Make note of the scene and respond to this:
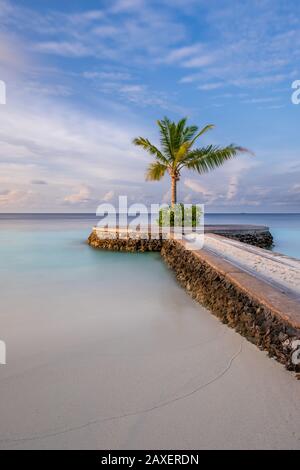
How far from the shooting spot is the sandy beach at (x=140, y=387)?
1918 mm

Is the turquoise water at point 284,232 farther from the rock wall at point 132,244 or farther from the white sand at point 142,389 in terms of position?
the white sand at point 142,389

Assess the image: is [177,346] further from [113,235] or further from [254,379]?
[113,235]

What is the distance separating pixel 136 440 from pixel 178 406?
0.43 meters

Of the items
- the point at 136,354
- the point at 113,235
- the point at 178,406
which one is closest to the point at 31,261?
the point at 113,235

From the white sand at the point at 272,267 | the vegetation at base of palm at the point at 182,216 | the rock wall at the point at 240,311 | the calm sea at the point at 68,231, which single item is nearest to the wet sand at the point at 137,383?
the rock wall at the point at 240,311

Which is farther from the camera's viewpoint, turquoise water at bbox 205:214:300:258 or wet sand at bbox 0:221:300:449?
turquoise water at bbox 205:214:300:258

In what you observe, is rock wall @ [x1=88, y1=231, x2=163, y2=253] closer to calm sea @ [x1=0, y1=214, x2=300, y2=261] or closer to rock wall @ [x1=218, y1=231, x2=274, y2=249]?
rock wall @ [x1=218, y1=231, x2=274, y2=249]

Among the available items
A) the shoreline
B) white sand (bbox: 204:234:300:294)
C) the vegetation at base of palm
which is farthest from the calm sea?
the shoreline

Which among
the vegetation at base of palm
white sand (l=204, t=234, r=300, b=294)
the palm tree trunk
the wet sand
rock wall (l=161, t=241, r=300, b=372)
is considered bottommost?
the wet sand

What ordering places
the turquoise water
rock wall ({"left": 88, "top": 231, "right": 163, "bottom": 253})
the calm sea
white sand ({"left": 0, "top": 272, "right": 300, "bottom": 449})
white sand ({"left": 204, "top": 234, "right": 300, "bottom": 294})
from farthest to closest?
the calm sea → the turquoise water → rock wall ({"left": 88, "top": 231, "right": 163, "bottom": 253}) → white sand ({"left": 204, "top": 234, "right": 300, "bottom": 294}) → white sand ({"left": 0, "top": 272, "right": 300, "bottom": 449})

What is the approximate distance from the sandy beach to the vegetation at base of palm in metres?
10.3

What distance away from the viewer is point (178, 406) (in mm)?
2197

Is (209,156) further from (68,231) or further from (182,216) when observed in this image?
(68,231)

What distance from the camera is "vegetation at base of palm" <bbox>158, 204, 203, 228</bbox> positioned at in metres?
14.3
